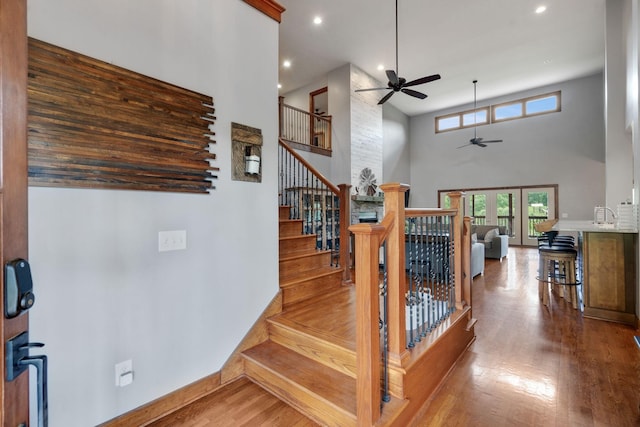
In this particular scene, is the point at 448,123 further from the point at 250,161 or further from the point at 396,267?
the point at 396,267

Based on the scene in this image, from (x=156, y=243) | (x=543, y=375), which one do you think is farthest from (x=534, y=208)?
(x=156, y=243)

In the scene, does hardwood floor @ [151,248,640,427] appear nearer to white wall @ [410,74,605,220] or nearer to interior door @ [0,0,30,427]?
interior door @ [0,0,30,427]

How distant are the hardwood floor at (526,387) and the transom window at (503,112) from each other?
8.22 m

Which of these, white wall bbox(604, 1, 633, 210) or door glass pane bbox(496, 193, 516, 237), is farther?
door glass pane bbox(496, 193, 516, 237)

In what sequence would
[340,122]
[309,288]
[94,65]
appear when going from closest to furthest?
1. [94,65]
2. [309,288]
3. [340,122]

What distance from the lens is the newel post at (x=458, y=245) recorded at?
8.68 feet

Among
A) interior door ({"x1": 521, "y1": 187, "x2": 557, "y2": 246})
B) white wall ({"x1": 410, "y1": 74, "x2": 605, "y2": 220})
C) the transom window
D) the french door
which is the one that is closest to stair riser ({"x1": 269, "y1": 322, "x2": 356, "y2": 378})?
the french door

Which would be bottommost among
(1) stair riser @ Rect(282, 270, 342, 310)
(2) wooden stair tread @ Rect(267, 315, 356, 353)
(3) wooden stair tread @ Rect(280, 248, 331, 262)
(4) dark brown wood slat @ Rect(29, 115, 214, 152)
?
(2) wooden stair tread @ Rect(267, 315, 356, 353)

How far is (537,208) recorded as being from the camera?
9.09 metres

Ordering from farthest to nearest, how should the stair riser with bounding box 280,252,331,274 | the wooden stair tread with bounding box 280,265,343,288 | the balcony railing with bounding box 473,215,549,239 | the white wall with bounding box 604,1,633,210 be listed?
the balcony railing with bounding box 473,215,549,239 < the white wall with bounding box 604,1,633,210 < the stair riser with bounding box 280,252,331,274 < the wooden stair tread with bounding box 280,265,343,288

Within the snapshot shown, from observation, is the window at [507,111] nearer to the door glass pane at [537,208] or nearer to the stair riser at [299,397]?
the door glass pane at [537,208]

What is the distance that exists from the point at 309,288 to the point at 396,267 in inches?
62.0

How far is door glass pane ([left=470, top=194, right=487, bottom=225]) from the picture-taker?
9945 millimetres

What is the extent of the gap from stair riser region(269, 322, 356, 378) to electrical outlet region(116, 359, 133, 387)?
1069 millimetres
